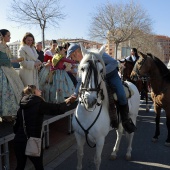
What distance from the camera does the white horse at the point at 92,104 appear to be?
283 cm

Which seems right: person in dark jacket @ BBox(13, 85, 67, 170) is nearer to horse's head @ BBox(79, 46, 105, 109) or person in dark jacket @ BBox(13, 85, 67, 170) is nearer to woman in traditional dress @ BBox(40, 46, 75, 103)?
horse's head @ BBox(79, 46, 105, 109)

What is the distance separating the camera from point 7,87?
4.16 metres

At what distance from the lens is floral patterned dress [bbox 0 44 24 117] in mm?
4074

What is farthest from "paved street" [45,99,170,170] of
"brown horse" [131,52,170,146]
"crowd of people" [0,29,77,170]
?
"crowd of people" [0,29,77,170]

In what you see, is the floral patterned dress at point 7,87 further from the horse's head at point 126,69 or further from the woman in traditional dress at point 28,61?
the horse's head at point 126,69

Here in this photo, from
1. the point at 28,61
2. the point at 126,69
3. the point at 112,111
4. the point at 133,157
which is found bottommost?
the point at 133,157

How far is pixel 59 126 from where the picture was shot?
6.44 meters

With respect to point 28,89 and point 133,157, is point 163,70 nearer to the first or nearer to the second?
point 133,157

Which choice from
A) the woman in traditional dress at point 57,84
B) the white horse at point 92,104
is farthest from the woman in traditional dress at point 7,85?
the white horse at point 92,104

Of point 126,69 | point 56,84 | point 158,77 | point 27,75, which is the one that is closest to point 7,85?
point 27,75

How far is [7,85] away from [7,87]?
0.13ft

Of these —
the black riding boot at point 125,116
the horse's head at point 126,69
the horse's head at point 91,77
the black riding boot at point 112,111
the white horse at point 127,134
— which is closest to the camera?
the horse's head at point 91,77

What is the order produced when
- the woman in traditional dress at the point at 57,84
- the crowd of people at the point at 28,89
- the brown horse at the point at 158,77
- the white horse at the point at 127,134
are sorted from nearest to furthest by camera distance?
the crowd of people at the point at 28,89
the white horse at the point at 127,134
the brown horse at the point at 158,77
the woman in traditional dress at the point at 57,84

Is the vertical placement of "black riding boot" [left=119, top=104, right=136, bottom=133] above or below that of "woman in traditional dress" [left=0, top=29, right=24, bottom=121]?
below
